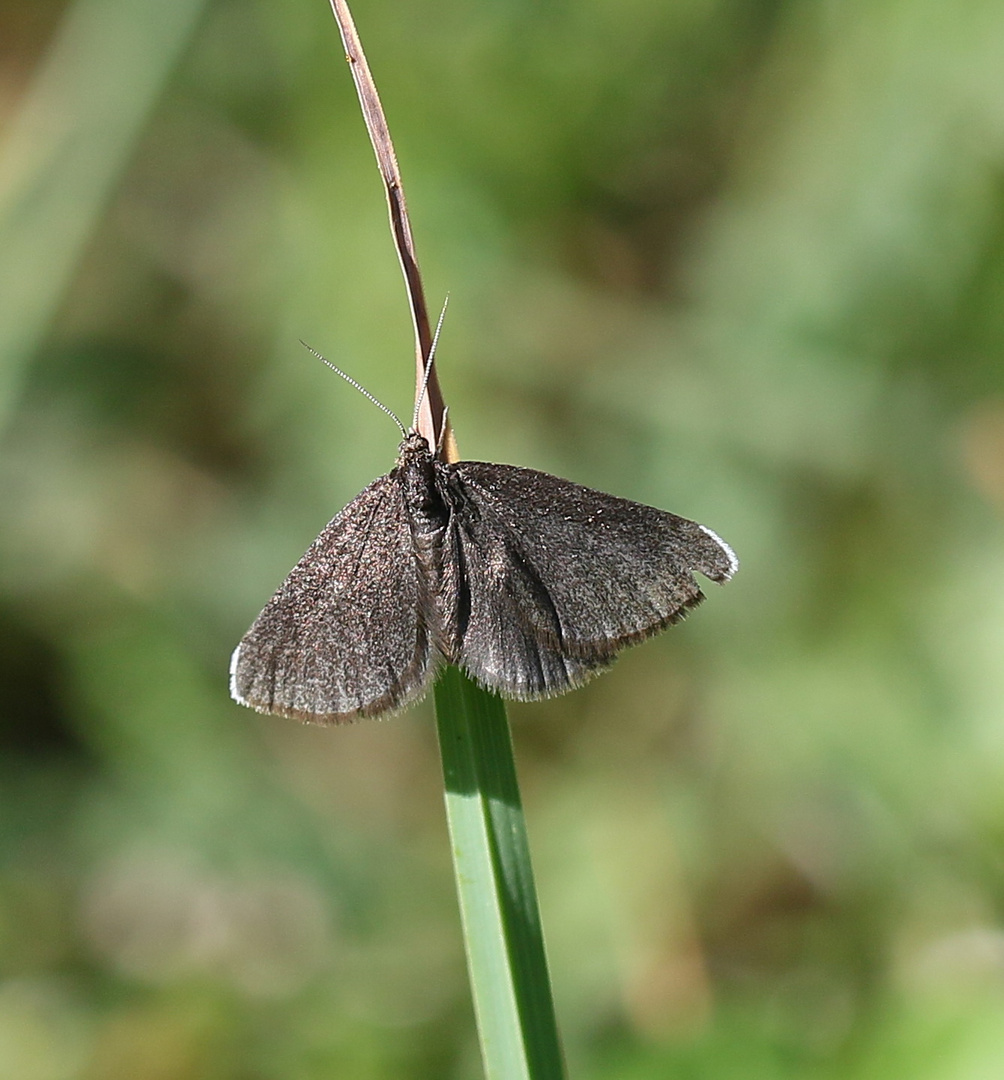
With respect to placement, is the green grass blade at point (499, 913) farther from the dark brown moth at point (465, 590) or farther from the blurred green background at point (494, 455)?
the blurred green background at point (494, 455)

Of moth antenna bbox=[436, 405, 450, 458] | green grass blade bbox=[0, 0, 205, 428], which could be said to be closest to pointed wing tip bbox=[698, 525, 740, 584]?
moth antenna bbox=[436, 405, 450, 458]

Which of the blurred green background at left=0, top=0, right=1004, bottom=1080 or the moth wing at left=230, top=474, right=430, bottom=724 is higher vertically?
the blurred green background at left=0, top=0, right=1004, bottom=1080

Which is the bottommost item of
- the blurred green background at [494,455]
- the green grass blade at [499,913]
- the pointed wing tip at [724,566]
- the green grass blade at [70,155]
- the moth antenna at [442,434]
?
the green grass blade at [499,913]

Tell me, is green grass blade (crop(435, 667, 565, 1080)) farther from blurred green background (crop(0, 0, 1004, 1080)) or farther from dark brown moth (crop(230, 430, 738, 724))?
blurred green background (crop(0, 0, 1004, 1080))

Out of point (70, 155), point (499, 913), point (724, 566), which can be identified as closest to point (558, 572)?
point (724, 566)

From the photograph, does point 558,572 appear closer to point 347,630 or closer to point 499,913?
point 347,630

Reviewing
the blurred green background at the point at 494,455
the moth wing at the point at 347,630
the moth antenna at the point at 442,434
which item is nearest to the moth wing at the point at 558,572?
the moth wing at the point at 347,630
